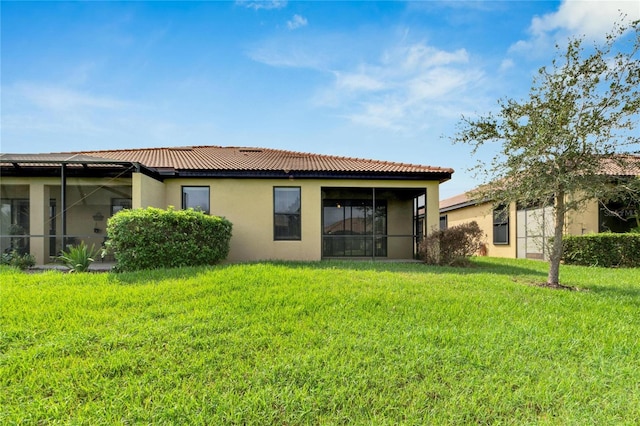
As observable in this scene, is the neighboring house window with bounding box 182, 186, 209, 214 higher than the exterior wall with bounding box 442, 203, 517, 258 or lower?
higher

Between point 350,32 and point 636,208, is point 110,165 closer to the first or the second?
point 350,32

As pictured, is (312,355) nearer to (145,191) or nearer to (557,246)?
(557,246)

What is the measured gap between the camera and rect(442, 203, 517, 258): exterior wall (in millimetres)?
15273

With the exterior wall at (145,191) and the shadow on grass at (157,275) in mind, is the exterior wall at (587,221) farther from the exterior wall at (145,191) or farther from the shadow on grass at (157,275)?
the exterior wall at (145,191)

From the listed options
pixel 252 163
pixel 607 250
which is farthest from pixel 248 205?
pixel 607 250

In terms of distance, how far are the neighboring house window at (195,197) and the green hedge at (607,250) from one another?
43.7ft

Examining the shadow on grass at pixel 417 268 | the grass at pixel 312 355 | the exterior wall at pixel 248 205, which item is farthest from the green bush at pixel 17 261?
the shadow on grass at pixel 417 268

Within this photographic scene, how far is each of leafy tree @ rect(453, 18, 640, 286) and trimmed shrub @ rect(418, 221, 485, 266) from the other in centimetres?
312

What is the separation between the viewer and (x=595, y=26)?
6.72 metres

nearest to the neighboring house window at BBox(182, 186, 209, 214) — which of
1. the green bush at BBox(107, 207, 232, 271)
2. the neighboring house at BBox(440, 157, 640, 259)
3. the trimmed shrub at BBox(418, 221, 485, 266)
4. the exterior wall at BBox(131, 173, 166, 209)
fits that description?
the exterior wall at BBox(131, 173, 166, 209)

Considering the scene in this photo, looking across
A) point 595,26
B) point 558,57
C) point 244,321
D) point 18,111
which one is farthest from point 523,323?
point 18,111

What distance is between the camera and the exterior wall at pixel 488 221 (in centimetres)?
1527

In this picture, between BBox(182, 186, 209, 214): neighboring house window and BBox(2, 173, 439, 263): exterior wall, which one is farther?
BBox(182, 186, 209, 214): neighboring house window

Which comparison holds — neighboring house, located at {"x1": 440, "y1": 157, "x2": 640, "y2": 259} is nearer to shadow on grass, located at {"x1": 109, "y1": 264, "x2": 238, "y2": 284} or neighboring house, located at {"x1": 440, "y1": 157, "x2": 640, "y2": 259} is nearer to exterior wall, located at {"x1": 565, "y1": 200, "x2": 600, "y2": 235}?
exterior wall, located at {"x1": 565, "y1": 200, "x2": 600, "y2": 235}
